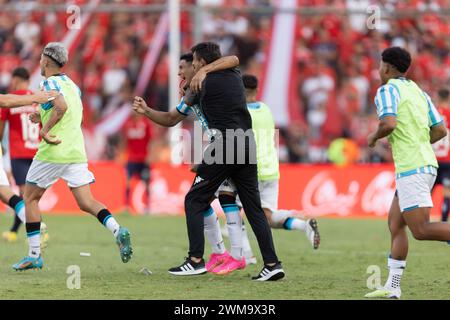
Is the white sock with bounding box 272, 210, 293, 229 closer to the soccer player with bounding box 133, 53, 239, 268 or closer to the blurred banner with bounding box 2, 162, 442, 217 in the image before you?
the soccer player with bounding box 133, 53, 239, 268

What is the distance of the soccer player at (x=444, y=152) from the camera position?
17.3 meters

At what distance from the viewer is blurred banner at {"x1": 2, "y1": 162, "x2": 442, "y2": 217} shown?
70.4 ft

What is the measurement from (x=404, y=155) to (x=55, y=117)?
390 cm

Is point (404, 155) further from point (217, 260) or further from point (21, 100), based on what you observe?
point (21, 100)

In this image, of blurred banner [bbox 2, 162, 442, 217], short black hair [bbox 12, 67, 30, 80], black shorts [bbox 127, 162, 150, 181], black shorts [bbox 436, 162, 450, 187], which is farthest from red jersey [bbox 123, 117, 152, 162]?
short black hair [bbox 12, 67, 30, 80]

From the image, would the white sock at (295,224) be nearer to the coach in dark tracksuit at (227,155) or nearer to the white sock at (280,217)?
the white sock at (280,217)

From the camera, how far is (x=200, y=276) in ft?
35.7

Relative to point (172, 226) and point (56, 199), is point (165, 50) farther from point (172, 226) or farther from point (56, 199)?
point (172, 226)

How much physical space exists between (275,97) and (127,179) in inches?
184

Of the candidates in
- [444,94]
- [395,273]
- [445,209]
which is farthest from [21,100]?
[445,209]

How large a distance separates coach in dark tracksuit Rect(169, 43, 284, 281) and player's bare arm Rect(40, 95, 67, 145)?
1.38m

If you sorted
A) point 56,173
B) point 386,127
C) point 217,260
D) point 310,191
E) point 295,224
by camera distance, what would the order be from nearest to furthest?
point 386,127 < point 56,173 < point 217,260 < point 295,224 < point 310,191

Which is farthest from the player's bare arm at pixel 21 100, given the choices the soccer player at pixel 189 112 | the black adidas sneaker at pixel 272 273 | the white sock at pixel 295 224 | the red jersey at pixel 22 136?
Answer: the red jersey at pixel 22 136

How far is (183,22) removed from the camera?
26625 millimetres
